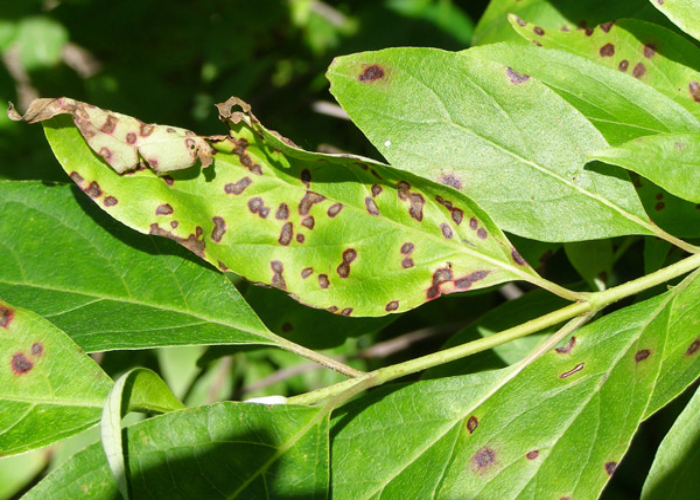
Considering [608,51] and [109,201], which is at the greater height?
[608,51]

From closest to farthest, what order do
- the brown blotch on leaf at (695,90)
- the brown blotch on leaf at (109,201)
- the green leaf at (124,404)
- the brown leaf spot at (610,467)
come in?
the green leaf at (124,404)
the brown leaf spot at (610,467)
the brown blotch on leaf at (109,201)
the brown blotch on leaf at (695,90)

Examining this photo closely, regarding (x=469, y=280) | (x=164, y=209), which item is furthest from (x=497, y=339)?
(x=164, y=209)

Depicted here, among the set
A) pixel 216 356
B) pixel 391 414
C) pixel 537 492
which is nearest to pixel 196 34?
pixel 216 356

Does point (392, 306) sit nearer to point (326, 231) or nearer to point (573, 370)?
point (326, 231)

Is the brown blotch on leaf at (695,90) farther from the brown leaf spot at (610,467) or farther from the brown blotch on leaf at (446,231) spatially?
the brown leaf spot at (610,467)

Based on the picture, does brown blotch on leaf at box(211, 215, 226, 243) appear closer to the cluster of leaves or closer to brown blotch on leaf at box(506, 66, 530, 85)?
the cluster of leaves

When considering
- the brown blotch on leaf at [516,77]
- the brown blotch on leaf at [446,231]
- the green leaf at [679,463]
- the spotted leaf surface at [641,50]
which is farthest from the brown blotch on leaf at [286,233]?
the green leaf at [679,463]

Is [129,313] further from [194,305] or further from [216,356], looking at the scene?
[216,356]
